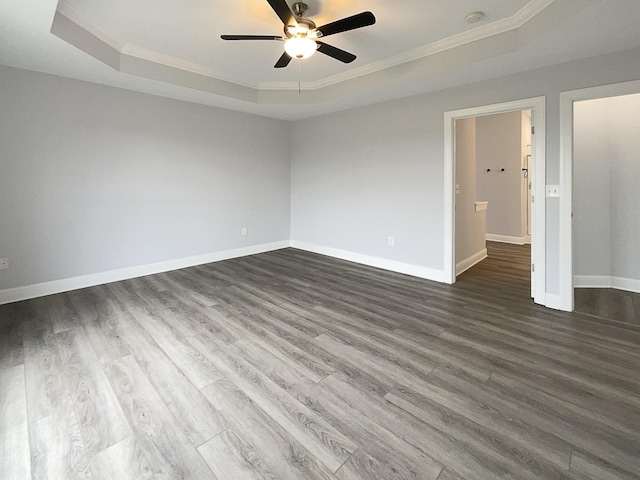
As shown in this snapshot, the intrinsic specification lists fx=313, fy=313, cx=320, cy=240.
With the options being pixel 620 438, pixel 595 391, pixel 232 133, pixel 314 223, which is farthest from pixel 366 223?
pixel 620 438

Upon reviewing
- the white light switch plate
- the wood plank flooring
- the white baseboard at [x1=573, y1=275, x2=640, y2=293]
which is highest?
the white light switch plate

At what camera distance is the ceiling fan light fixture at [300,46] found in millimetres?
2475

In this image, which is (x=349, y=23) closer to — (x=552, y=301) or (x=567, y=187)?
(x=567, y=187)

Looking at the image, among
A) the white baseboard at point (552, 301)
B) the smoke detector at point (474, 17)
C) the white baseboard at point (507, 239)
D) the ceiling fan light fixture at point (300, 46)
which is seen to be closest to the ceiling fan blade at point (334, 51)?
the ceiling fan light fixture at point (300, 46)

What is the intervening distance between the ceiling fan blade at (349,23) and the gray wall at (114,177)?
9.87 feet

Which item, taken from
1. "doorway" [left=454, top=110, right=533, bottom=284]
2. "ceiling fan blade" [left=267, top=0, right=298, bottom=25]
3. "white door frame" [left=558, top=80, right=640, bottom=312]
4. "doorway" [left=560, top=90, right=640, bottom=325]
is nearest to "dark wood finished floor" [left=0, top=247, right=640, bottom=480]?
"white door frame" [left=558, top=80, right=640, bottom=312]

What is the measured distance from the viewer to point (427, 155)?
13.5 feet

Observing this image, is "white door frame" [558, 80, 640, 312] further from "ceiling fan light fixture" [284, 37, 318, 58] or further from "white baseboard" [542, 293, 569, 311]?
"ceiling fan light fixture" [284, 37, 318, 58]

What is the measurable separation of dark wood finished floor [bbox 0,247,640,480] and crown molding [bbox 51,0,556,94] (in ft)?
8.46

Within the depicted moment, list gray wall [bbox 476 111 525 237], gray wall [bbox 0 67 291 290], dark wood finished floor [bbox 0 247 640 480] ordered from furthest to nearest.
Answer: gray wall [bbox 476 111 525 237] → gray wall [bbox 0 67 291 290] → dark wood finished floor [bbox 0 247 640 480]

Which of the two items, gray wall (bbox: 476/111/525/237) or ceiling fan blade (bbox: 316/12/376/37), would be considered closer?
ceiling fan blade (bbox: 316/12/376/37)

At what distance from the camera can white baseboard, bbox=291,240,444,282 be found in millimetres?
4191

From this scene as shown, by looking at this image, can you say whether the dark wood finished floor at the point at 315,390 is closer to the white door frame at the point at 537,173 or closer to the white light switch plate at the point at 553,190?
the white door frame at the point at 537,173

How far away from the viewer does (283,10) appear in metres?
2.17
